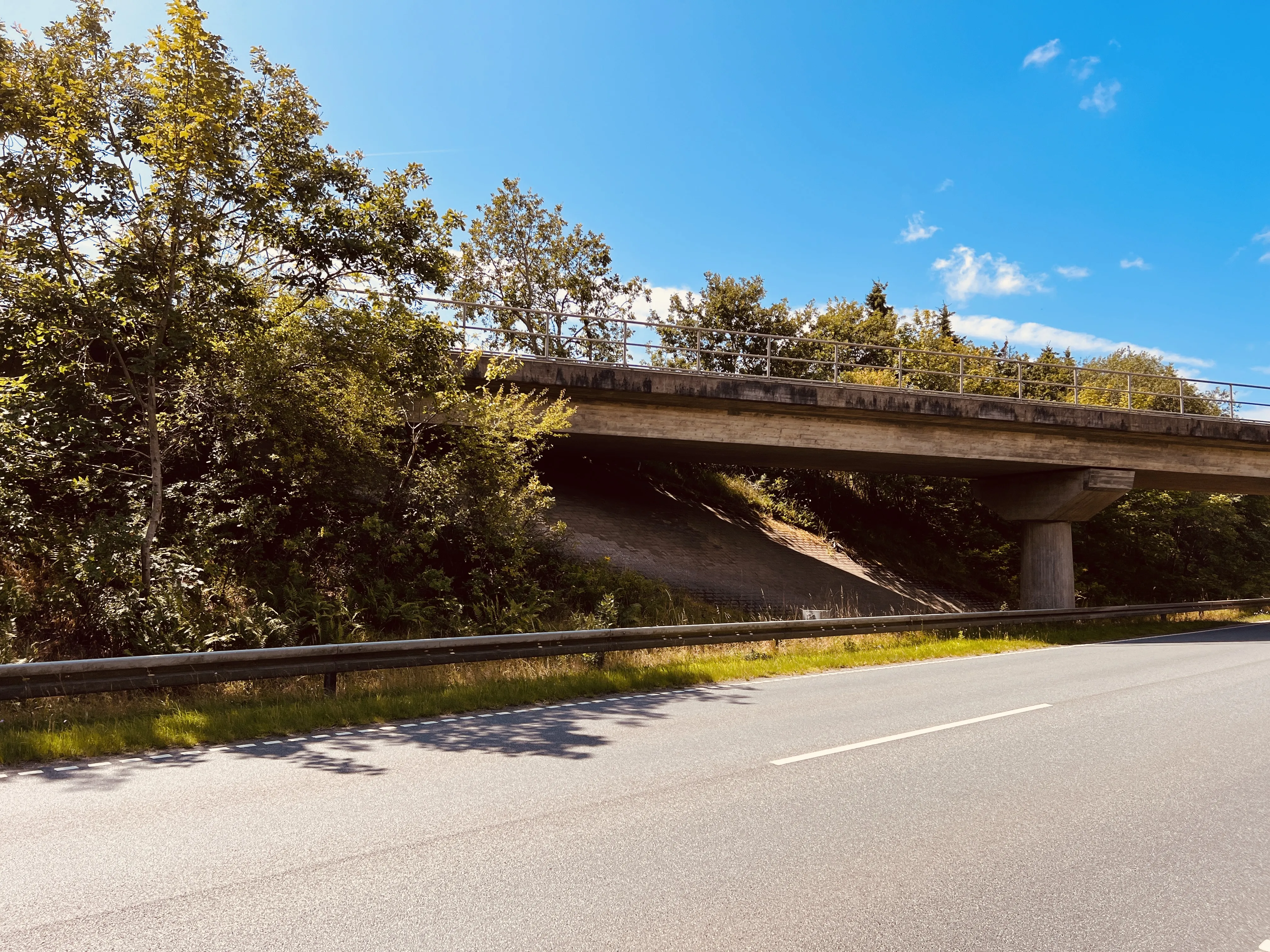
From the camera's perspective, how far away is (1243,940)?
3.32 m

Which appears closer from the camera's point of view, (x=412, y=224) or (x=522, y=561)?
(x=412, y=224)

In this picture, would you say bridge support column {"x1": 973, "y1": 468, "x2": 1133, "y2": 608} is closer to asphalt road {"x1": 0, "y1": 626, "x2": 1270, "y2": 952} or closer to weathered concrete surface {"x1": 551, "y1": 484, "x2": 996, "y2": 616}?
weathered concrete surface {"x1": 551, "y1": 484, "x2": 996, "y2": 616}

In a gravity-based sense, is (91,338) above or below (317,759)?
above

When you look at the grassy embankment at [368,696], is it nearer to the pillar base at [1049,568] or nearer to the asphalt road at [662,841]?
the asphalt road at [662,841]

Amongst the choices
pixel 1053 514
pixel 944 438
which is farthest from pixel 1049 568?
pixel 944 438

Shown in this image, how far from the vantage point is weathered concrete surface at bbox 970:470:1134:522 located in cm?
2308

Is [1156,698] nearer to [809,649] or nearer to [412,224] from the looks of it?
[809,649]

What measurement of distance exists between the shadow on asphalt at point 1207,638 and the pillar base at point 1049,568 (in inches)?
145

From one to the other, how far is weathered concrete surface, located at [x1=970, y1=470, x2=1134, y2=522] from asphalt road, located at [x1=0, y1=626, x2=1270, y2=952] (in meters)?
16.9

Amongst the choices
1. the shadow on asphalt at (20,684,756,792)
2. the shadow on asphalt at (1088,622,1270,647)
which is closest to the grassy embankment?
the shadow on asphalt at (20,684,756,792)

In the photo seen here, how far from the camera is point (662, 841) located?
14.4 ft

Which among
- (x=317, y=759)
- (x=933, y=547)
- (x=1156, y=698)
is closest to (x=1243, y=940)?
(x=317, y=759)

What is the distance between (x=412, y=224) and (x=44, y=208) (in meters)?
4.82

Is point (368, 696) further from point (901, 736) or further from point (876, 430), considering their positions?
point (876, 430)
